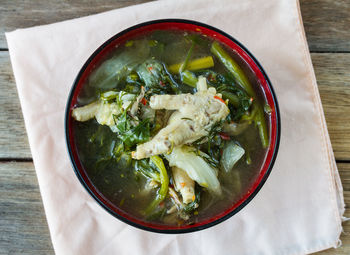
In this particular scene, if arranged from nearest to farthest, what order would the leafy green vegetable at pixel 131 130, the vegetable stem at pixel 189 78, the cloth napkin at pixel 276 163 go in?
the leafy green vegetable at pixel 131 130, the vegetable stem at pixel 189 78, the cloth napkin at pixel 276 163

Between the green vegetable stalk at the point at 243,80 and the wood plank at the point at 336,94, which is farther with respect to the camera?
the wood plank at the point at 336,94

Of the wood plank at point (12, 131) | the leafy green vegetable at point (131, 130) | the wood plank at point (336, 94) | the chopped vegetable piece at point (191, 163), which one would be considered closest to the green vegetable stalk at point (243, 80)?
the chopped vegetable piece at point (191, 163)

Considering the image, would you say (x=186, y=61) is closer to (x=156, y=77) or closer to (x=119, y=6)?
(x=156, y=77)

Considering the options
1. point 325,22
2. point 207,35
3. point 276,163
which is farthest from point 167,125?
point 325,22

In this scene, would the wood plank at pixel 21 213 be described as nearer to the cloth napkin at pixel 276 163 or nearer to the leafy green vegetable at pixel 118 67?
the cloth napkin at pixel 276 163

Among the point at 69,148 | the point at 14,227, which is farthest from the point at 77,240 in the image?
the point at 69,148

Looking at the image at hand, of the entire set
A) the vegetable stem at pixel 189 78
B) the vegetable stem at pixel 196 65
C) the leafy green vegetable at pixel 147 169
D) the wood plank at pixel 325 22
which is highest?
the wood plank at pixel 325 22
